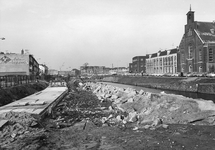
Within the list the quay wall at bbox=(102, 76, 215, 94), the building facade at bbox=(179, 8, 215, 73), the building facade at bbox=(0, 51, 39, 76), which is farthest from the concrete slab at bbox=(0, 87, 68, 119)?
the building facade at bbox=(179, 8, 215, 73)

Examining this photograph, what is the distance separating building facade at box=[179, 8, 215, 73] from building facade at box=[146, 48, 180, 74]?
1058 centimetres

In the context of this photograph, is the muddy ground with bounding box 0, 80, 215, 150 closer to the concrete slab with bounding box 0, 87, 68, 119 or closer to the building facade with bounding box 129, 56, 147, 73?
the concrete slab with bounding box 0, 87, 68, 119

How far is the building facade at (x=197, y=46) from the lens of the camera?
194 feet

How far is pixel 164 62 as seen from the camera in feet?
310

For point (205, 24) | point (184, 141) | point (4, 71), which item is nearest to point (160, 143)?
point (184, 141)

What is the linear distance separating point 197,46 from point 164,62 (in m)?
32.2

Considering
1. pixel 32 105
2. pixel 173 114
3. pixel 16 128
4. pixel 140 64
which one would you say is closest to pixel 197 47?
pixel 173 114

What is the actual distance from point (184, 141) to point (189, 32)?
64.5m

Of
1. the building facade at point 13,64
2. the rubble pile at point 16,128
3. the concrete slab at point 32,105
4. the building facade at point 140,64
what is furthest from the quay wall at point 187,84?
the building facade at point 140,64

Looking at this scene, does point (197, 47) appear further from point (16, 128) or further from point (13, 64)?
point (16, 128)

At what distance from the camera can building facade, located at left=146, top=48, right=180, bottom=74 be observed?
84.2 m

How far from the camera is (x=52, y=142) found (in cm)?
917

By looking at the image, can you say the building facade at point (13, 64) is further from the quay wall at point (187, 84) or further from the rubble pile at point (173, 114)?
the rubble pile at point (173, 114)

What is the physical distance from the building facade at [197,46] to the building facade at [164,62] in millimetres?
10581
